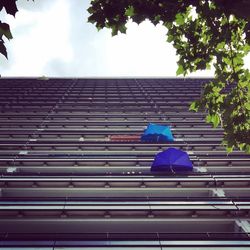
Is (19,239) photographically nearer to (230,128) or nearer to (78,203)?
(78,203)

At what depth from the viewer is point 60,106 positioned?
19.5m

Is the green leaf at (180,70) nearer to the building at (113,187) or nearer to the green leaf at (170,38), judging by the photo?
the green leaf at (170,38)

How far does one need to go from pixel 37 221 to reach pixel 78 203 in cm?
104

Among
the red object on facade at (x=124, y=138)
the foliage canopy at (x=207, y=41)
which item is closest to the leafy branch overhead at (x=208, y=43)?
the foliage canopy at (x=207, y=41)

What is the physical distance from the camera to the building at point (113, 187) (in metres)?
6.78

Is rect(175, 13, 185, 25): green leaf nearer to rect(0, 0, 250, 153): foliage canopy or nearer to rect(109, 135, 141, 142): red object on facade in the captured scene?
rect(0, 0, 250, 153): foliage canopy

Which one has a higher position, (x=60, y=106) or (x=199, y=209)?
(x=60, y=106)

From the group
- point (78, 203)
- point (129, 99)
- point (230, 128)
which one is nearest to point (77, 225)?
point (78, 203)

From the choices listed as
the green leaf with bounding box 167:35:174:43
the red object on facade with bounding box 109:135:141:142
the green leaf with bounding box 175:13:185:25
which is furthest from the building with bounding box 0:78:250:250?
the green leaf with bounding box 175:13:185:25

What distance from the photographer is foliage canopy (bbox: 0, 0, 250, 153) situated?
5.04 m

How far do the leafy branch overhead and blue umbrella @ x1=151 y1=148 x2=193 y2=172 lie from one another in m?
3.67

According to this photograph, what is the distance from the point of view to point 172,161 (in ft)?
33.0

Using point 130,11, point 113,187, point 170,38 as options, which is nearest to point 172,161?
point 113,187

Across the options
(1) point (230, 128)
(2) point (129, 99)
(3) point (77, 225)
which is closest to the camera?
(1) point (230, 128)
